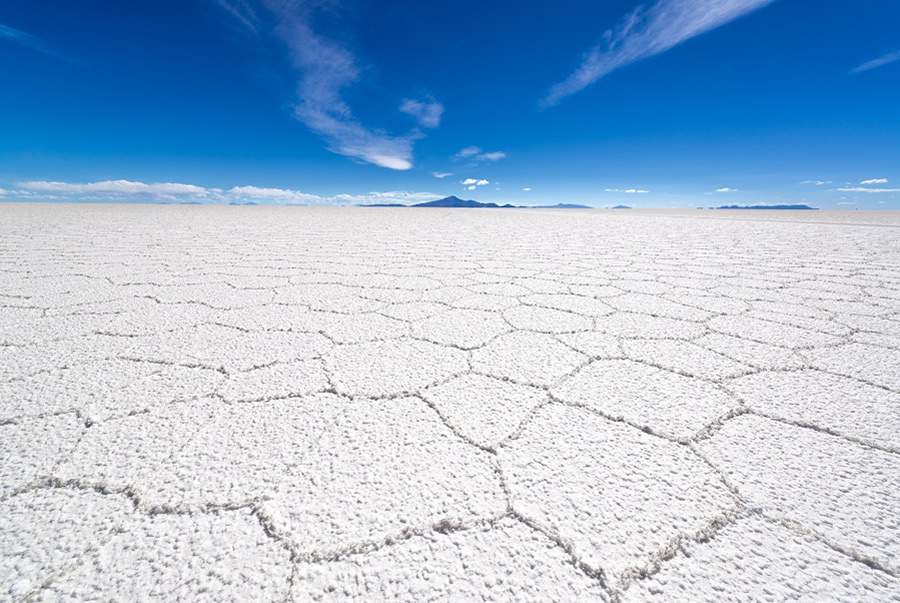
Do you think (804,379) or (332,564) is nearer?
(332,564)

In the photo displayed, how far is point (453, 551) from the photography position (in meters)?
0.49

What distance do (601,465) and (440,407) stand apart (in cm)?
34

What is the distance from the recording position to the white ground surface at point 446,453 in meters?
0.47

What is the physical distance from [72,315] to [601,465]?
1843mm

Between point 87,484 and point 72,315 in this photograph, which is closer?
point 87,484

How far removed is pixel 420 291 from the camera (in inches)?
74.1

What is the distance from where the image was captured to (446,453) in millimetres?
677

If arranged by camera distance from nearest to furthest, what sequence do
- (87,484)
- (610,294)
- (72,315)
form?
(87,484) < (72,315) < (610,294)

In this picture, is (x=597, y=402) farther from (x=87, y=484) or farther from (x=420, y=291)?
(x=420, y=291)

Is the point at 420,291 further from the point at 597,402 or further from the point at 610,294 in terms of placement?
the point at 597,402

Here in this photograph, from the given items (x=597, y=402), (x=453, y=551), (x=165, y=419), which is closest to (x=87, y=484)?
(x=165, y=419)

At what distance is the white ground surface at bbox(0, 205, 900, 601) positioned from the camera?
0.47 m

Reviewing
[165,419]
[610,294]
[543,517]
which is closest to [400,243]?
[610,294]

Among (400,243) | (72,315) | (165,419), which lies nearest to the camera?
(165,419)
